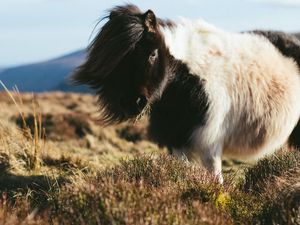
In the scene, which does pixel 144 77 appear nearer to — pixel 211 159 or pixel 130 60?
pixel 130 60

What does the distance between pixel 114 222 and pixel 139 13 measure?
276cm

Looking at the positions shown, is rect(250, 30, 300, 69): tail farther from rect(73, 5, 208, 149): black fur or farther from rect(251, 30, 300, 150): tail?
rect(73, 5, 208, 149): black fur

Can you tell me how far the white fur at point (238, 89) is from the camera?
6023 mm

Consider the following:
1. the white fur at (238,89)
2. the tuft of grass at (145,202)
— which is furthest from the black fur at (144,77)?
the tuft of grass at (145,202)

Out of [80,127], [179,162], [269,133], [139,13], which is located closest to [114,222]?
[179,162]

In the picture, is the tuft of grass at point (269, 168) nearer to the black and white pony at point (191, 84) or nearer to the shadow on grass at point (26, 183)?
the black and white pony at point (191, 84)

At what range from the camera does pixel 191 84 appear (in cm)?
591

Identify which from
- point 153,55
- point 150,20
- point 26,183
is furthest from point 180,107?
point 26,183

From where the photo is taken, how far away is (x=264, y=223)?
4.48 meters

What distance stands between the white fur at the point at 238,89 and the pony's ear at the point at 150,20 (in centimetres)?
22

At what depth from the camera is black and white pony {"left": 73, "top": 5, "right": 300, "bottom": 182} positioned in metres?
5.80

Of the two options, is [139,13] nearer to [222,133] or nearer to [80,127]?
[222,133]

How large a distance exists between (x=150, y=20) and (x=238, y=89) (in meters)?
1.23

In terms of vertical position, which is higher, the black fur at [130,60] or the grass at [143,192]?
the black fur at [130,60]
